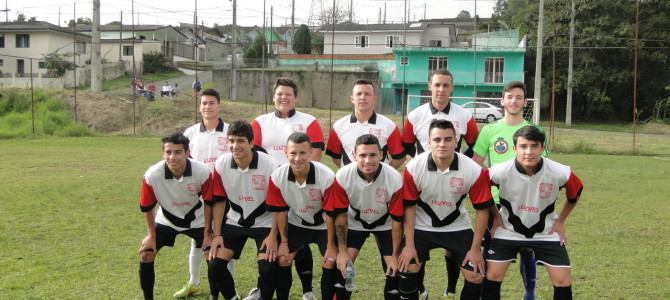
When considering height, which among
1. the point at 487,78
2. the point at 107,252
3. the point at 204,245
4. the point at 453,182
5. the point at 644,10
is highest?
the point at 644,10

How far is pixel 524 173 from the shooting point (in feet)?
15.1

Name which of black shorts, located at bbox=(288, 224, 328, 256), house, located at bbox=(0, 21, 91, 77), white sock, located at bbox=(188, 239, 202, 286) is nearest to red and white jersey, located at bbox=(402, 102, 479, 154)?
black shorts, located at bbox=(288, 224, 328, 256)

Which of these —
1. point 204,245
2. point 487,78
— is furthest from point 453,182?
point 487,78

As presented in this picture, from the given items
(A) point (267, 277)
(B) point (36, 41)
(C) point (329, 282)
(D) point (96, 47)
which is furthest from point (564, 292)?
(B) point (36, 41)

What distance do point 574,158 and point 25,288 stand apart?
1715cm

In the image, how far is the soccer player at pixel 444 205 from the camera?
455cm

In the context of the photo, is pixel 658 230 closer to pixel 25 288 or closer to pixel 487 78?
pixel 25 288

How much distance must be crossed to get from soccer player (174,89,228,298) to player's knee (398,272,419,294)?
2.04m

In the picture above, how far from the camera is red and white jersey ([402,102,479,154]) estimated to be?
5.44 metres

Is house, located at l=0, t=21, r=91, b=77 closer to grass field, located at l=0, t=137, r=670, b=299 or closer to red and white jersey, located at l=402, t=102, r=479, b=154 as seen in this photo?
grass field, located at l=0, t=137, r=670, b=299

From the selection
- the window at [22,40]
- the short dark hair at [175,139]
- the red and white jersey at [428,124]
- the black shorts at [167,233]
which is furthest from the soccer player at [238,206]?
the window at [22,40]

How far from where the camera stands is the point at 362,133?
17.8ft

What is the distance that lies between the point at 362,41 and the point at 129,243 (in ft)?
133

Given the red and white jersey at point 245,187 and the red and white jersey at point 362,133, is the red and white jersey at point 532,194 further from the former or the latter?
the red and white jersey at point 245,187
